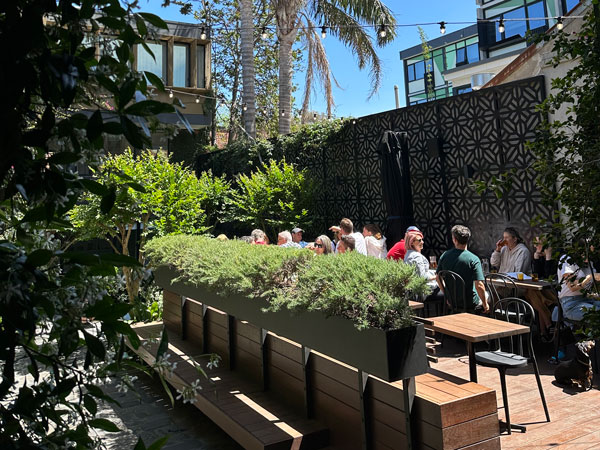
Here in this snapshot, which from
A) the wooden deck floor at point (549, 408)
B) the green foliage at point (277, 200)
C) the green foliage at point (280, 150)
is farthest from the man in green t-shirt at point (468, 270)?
the green foliage at point (280, 150)

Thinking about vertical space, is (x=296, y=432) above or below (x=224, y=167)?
below

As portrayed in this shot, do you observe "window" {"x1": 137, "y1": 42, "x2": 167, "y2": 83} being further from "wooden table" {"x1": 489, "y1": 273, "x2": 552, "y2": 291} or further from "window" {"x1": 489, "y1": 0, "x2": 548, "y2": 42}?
"window" {"x1": 489, "y1": 0, "x2": 548, "y2": 42}

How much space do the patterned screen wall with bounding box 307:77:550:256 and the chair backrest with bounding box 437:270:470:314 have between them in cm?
236

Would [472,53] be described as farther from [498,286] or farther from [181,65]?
[498,286]

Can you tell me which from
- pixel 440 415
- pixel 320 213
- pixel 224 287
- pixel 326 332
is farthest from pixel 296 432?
pixel 320 213

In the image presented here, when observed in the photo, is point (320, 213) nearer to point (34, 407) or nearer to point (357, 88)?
point (357, 88)

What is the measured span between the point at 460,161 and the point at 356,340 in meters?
7.10

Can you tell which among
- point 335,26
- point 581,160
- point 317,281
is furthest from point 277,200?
point 581,160

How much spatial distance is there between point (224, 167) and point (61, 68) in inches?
616

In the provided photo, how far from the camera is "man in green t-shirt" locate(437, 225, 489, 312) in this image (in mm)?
5766

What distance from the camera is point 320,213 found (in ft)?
41.2

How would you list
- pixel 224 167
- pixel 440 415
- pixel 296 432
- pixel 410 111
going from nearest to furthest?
1. pixel 440 415
2. pixel 296 432
3. pixel 410 111
4. pixel 224 167

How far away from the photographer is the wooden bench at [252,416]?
11.2 ft

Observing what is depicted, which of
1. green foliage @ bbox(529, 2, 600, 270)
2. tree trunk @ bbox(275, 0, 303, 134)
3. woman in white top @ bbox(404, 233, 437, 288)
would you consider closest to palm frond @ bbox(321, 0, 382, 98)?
tree trunk @ bbox(275, 0, 303, 134)
